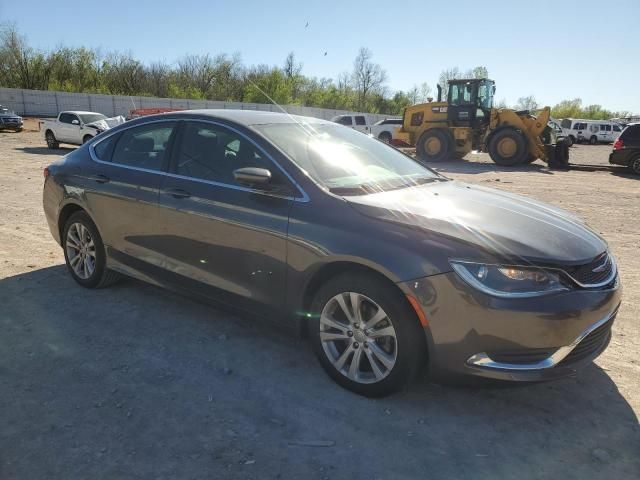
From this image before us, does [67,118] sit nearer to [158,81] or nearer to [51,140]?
[51,140]

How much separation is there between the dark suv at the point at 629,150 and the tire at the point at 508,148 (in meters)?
2.93

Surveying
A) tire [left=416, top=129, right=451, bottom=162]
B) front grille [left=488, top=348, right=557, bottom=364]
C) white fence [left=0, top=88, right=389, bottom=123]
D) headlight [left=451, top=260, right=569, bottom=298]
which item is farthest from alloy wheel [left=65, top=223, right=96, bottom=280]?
white fence [left=0, top=88, right=389, bottom=123]

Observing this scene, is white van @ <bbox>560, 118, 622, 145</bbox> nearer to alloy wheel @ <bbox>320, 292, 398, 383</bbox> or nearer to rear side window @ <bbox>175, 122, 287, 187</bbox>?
rear side window @ <bbox>175, 122, 287, 187</bbox>

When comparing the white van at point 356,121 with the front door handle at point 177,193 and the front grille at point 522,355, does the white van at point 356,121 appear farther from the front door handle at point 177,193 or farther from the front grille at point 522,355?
the front grille at point 522,355

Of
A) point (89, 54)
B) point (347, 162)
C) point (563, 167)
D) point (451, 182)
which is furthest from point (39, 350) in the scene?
point (89, 54)

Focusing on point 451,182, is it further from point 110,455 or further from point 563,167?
point 563,167

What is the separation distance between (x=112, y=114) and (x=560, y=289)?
49.4 metres

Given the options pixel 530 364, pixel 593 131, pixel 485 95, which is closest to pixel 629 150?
pixel 485 95

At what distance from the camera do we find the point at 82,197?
4.50 m

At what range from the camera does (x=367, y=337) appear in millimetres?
2887

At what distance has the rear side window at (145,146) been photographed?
3.99 meters

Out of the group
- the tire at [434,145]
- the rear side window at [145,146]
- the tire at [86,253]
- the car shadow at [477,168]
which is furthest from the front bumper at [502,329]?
the tire at [434,145]

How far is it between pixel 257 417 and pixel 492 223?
1699 mm

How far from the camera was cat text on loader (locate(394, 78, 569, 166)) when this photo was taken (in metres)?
18.7
